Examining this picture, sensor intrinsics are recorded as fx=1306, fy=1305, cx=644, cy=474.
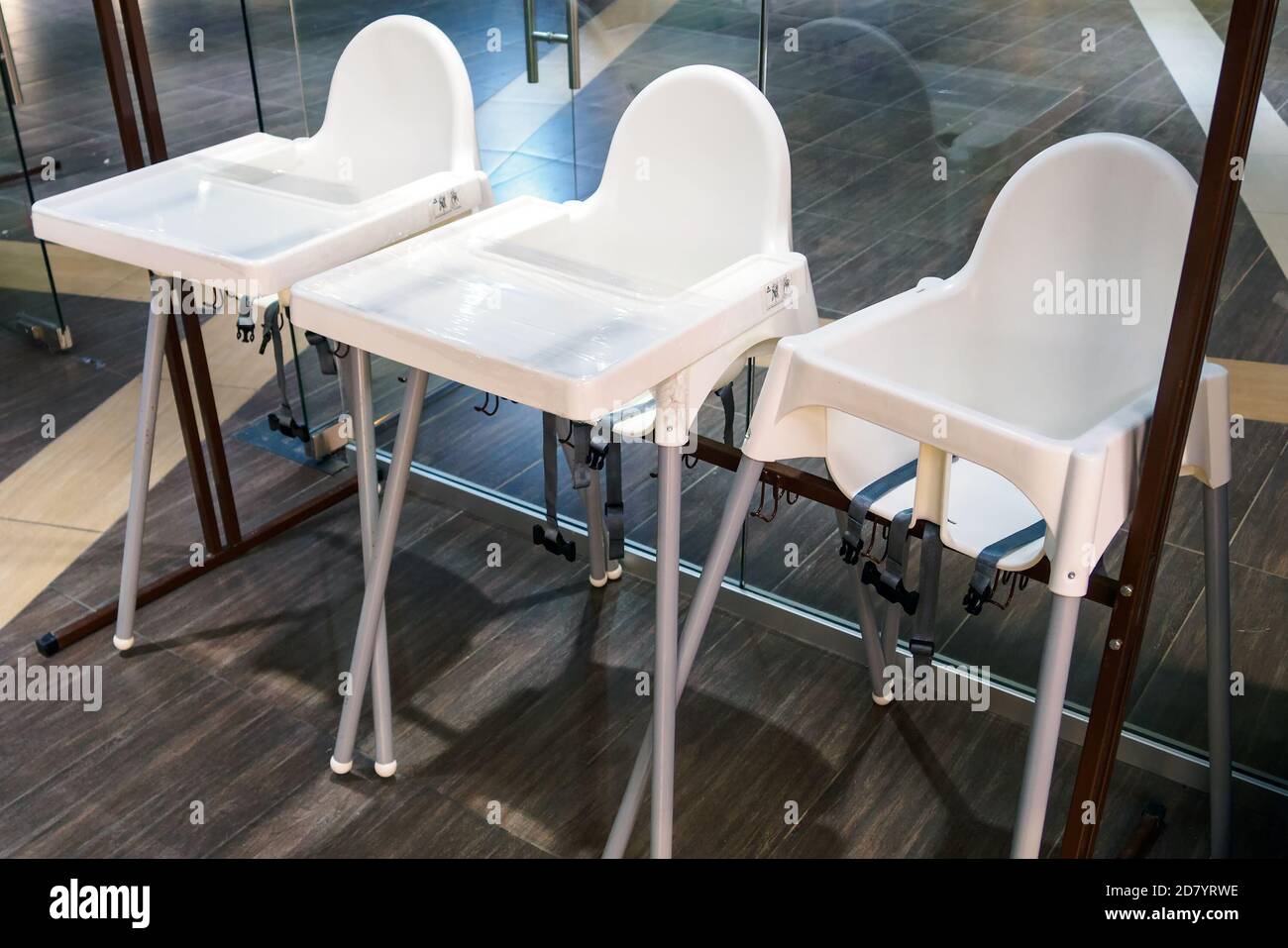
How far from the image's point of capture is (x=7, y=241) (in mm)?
3686

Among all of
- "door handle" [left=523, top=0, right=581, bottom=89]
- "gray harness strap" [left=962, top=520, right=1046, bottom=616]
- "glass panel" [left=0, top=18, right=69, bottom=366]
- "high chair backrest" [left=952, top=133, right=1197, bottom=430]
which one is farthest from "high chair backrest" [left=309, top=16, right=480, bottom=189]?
"glass panel" [left=0, top=18, right=69, bottom=366]

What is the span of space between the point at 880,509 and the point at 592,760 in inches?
30.3

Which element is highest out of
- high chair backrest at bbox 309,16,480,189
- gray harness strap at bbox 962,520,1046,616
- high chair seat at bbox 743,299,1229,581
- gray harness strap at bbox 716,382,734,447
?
high chair backrest at bbox 309,16,480,189

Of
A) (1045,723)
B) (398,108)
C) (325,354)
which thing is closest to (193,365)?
(325,354)

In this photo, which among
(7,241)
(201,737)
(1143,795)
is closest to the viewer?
(1143,795)

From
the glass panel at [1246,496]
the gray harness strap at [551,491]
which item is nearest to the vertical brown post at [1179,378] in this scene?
the glass panel at [1246,496]

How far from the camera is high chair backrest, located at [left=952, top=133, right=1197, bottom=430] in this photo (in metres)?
1.65

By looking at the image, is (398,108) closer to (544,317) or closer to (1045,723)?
(544,317)

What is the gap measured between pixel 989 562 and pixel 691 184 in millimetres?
793

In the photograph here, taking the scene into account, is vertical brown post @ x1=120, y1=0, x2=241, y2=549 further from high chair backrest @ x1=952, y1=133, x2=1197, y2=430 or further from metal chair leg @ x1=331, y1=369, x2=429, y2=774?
high chair backrest @ x1=952, y1=133, x2=1197, y2=430

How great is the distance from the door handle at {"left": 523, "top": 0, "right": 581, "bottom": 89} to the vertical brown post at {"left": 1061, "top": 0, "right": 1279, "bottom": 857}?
4.16ft
